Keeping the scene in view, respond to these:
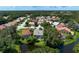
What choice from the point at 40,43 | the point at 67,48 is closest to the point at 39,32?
the point at 40,43

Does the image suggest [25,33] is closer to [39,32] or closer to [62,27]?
[39,32]

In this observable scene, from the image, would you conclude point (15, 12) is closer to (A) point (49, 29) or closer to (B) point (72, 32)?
(A) point (49, 29)

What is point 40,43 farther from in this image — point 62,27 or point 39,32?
point 62,27

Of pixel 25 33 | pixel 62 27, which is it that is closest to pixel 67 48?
pixel 62 27

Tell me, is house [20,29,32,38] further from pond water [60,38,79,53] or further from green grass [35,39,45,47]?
pond water [60,38,79,53]

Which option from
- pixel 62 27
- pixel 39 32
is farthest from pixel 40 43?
pixel 62 27

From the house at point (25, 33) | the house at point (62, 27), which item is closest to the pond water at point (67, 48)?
the house at point (62, 27)

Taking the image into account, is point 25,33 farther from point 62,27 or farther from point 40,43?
point 62,27

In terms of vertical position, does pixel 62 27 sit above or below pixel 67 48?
above

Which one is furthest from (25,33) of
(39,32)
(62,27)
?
(62,27)

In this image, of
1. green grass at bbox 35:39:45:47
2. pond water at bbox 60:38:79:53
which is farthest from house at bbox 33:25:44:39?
pond water at bbox 60:38:79:53

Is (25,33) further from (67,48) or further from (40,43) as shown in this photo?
(67,48)
